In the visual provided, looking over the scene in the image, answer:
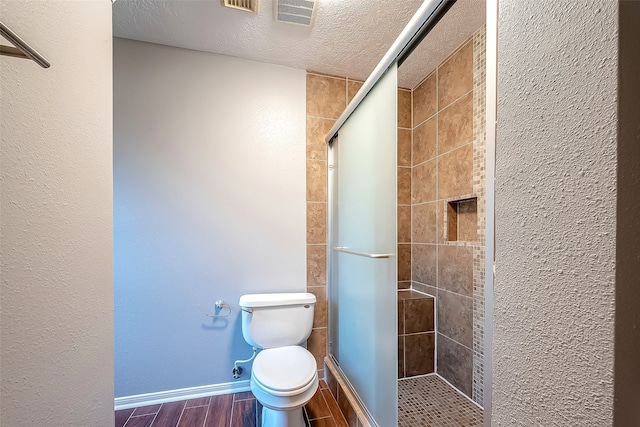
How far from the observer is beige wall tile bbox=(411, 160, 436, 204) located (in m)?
1.85

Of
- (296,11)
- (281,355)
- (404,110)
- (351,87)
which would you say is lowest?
(281,355)

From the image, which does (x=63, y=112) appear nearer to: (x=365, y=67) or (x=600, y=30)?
(x=600, y=30)

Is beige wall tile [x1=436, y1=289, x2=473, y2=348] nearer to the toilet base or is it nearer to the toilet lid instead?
the toilet lid

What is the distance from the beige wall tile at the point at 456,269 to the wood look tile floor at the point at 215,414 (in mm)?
1054

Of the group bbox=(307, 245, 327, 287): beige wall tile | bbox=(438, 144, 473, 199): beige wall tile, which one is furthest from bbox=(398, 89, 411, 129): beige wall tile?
bbox=(307, 245, 327, 287): beige wall tile

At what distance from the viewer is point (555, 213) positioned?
1.29 ft

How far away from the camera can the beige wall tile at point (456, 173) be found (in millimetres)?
1546

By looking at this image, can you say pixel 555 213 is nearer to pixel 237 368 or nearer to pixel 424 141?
pixel 424 141

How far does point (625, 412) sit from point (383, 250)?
746mm

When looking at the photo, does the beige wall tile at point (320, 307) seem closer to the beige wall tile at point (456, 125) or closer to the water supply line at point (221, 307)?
the water supply line at point (221, 307)

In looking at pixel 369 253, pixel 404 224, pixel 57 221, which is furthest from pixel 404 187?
pixel 57 221

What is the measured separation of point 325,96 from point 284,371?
185cm

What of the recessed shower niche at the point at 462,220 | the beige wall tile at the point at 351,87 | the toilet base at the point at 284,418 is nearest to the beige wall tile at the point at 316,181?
the beige wall tile at the point at 351,87

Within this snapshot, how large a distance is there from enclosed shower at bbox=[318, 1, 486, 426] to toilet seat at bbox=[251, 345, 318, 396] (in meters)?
0.28
